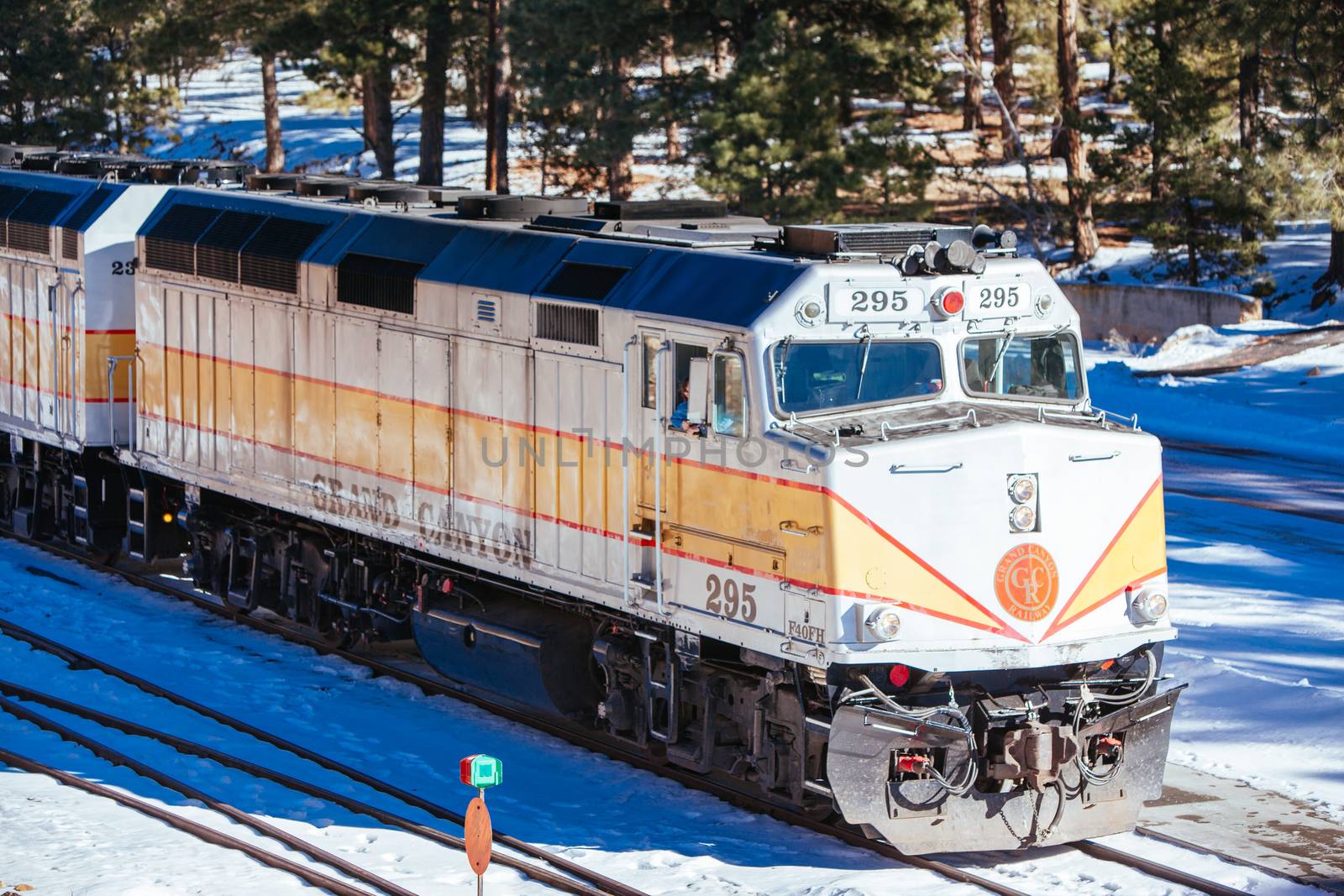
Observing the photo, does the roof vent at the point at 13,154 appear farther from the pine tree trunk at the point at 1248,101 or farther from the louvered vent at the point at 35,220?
the pine tree trunk at the point at 1248,101

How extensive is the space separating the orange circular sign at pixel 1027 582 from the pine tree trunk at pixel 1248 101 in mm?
26601

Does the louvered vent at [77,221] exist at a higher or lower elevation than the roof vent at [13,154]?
lower

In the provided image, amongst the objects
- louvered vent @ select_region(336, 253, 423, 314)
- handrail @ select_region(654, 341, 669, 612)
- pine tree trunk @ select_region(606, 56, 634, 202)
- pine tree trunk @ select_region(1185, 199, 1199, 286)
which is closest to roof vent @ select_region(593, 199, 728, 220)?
louvered vent @ select_region(336, 253, 423, 314)

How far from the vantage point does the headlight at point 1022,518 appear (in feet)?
36.0

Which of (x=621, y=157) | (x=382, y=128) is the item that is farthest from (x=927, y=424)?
(x=382, y=128)

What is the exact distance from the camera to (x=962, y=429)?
35.8 feet

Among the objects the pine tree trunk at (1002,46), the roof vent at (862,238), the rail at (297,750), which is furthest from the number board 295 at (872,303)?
the pine tree trunk at (1002,46)

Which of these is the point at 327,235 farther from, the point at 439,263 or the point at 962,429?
the point at 962,429

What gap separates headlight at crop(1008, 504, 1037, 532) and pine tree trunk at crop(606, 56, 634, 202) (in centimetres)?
2624

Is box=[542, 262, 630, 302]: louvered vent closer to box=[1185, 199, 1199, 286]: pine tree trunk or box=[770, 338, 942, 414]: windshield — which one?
box=[770, 338, 942, 414]: windshield

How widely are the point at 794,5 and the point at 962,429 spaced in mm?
28651

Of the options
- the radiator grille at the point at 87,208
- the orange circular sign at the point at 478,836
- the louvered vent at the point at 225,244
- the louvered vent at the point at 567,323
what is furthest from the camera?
the radiator grille at the point at 87,208

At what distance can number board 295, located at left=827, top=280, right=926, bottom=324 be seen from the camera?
11.2 m

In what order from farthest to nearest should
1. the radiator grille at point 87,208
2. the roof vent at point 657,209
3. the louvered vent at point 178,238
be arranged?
the radiator grille at point 87,208
the louvered vent at point 178,238
the roof vent at point 657,209
